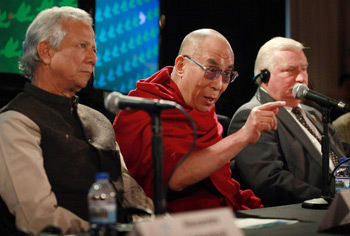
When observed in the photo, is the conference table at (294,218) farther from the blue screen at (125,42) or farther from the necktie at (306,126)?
the blue screen at (125,42)

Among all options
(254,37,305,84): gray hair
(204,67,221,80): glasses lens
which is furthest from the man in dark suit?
(204,67,221,80): glasses lens

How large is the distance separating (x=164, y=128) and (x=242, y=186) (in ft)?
2.11

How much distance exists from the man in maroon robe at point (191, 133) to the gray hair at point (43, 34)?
51cm

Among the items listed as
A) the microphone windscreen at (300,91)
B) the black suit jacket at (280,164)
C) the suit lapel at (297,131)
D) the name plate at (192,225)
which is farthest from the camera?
the suit lapel at (297,131)

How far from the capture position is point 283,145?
9.61 ft

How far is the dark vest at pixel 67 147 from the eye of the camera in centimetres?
192

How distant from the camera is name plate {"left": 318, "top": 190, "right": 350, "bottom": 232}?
5.46 ft

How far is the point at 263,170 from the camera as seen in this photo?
278 cm

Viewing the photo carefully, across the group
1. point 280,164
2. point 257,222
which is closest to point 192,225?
point 257,222

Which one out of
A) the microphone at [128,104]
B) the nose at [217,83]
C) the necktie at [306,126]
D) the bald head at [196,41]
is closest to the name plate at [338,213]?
the microphone at [128,104]

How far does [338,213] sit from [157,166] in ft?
1.90

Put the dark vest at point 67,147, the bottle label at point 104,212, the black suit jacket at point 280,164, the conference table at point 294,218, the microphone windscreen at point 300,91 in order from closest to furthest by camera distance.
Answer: the bottle label at point 104,212, the conference table at point 294,218, the dark vest at point 67,147, the microphone windscreen at point 300,91, the black suit jacket at point 280,164

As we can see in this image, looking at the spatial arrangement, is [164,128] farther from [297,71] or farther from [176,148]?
[297,71]

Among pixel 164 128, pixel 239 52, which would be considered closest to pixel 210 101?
pixel 164 128
